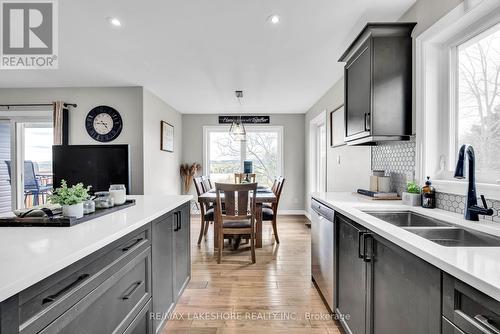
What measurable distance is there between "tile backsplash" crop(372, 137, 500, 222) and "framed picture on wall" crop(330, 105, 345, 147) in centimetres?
85

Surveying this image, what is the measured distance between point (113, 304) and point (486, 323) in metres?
1.37

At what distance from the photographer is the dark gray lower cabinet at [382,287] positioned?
3.15 feet

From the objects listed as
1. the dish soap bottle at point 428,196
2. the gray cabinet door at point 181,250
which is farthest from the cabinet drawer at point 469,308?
the gray cabinet door at point 181,250

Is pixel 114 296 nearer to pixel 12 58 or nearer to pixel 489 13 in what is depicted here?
pixel 489 13

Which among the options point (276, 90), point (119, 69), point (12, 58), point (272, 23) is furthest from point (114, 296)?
point (276, 90)

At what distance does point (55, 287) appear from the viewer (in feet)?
2.77

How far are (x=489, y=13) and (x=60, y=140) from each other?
4945 millimetres

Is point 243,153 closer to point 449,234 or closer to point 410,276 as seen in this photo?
point 449,234

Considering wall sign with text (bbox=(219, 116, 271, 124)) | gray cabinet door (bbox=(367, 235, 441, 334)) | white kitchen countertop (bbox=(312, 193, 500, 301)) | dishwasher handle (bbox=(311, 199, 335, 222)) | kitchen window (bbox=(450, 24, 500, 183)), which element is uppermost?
wall sign with text (bbox=(219, 116, 271, 124))

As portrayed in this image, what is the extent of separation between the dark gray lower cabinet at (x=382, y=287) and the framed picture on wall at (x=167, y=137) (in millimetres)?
3761

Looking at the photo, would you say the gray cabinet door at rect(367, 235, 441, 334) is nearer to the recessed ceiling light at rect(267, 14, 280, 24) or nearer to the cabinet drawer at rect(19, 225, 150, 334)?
the cabinet drawer at rect(19, 225, 150, 334)

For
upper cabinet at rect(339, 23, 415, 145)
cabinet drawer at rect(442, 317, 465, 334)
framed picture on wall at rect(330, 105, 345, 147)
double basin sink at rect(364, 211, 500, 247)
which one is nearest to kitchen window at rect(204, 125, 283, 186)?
framed picture on wall at rect(330, 105, 345, 147)

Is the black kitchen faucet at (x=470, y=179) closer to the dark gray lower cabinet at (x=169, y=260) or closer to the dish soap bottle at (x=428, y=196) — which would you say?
the dish soap bottle at (x=428, y=196)

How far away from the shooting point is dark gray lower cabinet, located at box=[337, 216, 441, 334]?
0.96 metres
